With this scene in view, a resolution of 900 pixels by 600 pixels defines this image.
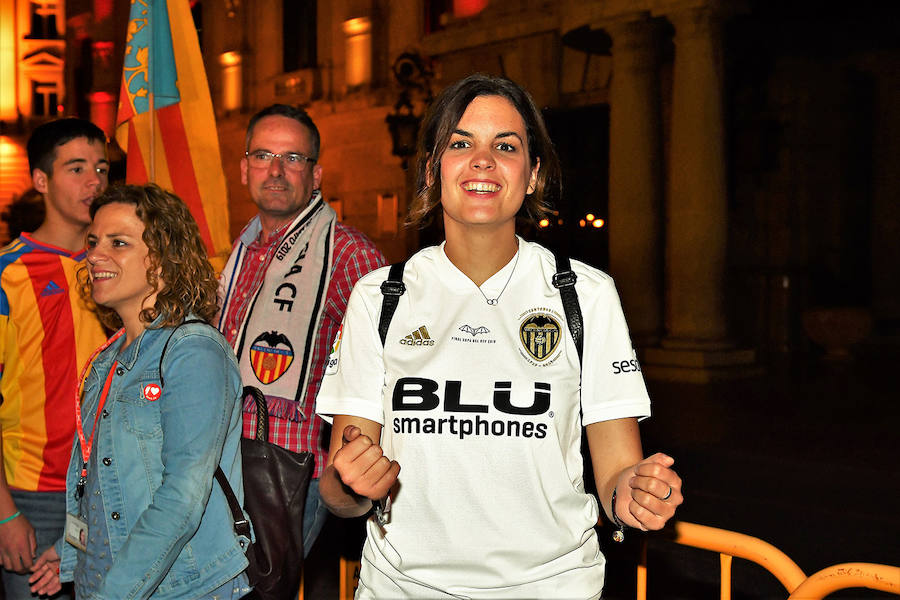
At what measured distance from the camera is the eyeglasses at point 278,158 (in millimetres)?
4285

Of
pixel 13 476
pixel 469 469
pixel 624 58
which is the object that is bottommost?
pixel 13 476

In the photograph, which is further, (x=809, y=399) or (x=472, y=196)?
(x=809, y=399)

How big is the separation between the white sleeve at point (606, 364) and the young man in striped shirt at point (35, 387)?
2289 millimetres

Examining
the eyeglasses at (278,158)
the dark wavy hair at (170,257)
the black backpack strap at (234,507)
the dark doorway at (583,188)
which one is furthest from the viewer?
the dark doorway at (583,188)

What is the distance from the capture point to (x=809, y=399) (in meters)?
12.1

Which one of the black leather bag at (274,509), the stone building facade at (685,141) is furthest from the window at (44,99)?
the black leather bag at (274,509)

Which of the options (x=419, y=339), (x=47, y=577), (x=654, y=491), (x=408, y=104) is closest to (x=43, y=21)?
(x=408, y=104)

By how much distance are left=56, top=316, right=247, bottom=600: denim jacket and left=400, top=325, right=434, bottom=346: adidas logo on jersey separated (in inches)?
26.7

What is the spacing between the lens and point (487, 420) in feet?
7.30

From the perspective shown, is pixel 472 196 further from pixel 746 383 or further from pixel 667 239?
pixel 667 239

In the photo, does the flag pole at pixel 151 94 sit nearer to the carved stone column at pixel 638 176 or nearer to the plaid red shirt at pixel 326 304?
the plaid red shirt at pixel 326 304

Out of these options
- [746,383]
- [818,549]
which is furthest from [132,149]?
[746,383]

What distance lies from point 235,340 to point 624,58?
12878mm

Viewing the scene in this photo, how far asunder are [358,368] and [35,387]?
190 centimetres
